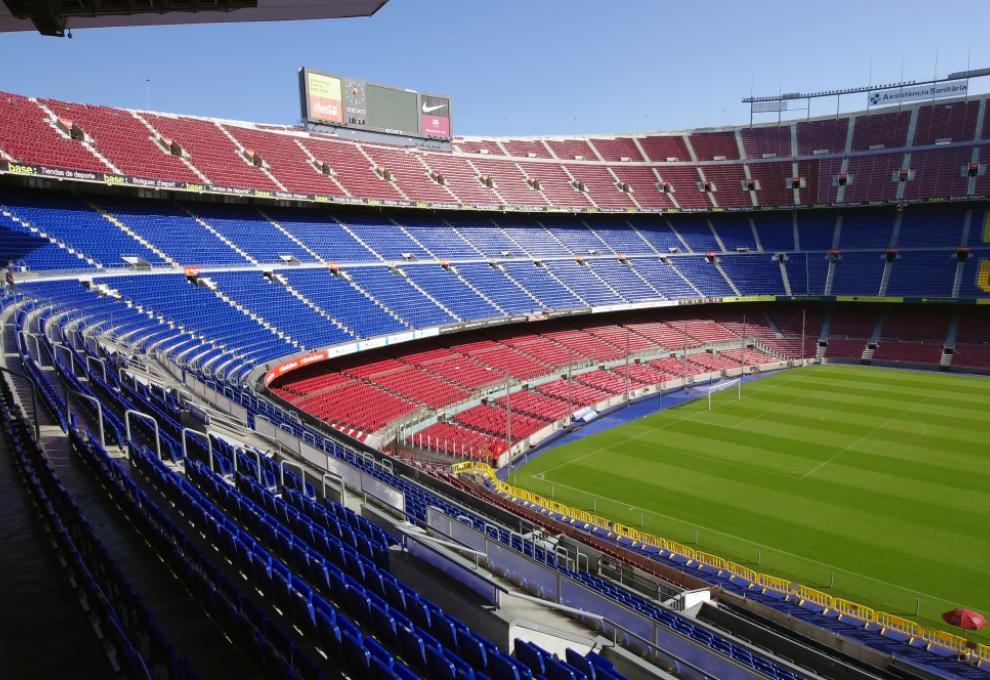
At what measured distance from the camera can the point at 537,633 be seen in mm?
8336

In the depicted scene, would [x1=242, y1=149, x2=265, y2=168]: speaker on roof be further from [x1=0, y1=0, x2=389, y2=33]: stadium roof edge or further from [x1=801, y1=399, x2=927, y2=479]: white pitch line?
[x1=801, y1=399, x2=927, y2=479]: white pitch line

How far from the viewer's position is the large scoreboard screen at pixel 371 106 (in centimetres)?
4400

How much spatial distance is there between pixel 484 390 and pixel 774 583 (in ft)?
64.9

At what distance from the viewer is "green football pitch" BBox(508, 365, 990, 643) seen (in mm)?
18953

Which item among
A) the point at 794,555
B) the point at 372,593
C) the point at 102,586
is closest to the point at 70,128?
the point at 102,586

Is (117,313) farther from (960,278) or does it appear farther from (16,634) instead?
(960,278)

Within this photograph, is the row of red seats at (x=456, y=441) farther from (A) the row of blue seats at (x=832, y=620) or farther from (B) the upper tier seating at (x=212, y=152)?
(B) the upper tier seating at (x=212, y=152)

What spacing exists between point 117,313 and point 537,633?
75.8ft

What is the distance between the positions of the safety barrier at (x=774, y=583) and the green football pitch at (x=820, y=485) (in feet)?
2.25

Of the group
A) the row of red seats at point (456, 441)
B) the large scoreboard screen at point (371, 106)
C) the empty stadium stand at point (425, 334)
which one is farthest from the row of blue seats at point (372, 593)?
the large scoreboard screen at point (371, 106)

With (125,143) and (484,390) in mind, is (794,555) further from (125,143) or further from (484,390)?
(125,143)

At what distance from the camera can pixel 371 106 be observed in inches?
1857

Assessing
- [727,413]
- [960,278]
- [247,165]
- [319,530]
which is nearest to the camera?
[319,530]

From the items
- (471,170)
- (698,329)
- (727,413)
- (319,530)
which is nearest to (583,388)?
(727,413)
